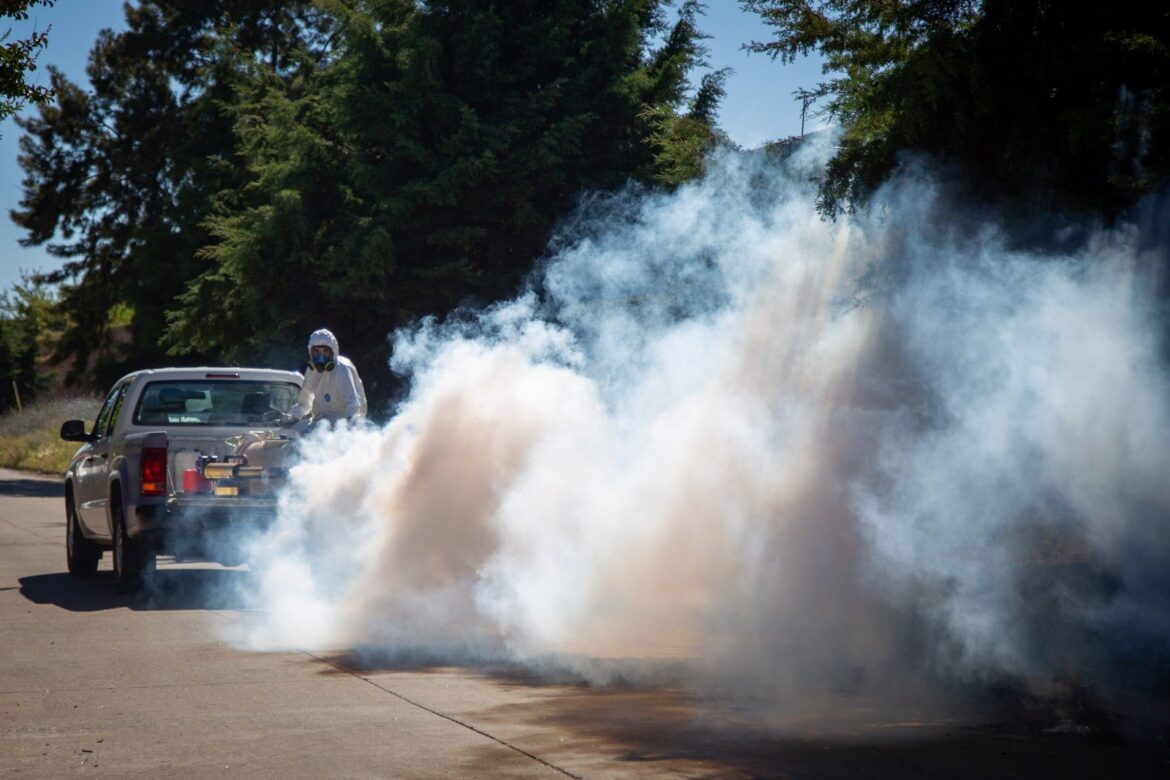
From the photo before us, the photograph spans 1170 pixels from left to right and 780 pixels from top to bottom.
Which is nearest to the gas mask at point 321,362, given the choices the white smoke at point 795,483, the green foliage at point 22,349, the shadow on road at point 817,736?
the white smoke at point 795,483

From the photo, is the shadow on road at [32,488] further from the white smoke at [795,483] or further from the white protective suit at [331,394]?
the white smoke at [795,483]

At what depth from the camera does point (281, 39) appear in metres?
39.8

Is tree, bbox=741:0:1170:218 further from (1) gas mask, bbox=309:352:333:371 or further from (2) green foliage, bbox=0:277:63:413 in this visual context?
(2) green foliage, bbox=0:277:63:413

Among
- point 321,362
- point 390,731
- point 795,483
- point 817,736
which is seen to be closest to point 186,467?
point 321,362

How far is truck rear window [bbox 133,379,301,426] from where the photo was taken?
12.7 meters

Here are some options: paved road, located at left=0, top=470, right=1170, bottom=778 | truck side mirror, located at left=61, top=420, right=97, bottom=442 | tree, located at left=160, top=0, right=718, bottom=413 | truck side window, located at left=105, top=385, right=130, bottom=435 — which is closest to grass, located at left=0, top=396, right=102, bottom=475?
tree, located at left=160, top=0, right=718, bottom=413

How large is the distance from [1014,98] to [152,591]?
26.5ft

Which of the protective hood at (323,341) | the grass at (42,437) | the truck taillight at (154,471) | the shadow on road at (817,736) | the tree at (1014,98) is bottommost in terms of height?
the shadow on road at (817,736)

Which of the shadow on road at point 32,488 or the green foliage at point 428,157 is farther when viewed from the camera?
the shadow on road at point 32,488

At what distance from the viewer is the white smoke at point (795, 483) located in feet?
27.2

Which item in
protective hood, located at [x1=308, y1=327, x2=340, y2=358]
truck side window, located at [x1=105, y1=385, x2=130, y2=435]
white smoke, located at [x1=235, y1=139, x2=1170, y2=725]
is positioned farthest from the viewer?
truck side window, located at [x1=105, y1=385, x2=130, y2=435]

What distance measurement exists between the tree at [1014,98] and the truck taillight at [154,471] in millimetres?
5735

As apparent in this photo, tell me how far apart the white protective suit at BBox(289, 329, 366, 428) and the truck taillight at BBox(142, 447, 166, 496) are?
4.29 ft

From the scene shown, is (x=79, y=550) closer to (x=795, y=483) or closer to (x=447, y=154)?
(x=795, y=483)
